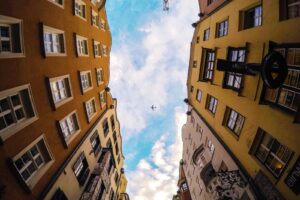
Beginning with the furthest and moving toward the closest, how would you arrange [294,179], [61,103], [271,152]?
1. [61,103]
2. [271,152]
3. [294,179]

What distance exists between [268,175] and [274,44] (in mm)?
7018

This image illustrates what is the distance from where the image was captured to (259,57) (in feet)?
40.9

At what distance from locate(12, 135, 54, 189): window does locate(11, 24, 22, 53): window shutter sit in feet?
16.4

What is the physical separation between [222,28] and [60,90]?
49.5ft

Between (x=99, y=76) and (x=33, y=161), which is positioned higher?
(x=99, y=76)

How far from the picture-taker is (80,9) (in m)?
19.5

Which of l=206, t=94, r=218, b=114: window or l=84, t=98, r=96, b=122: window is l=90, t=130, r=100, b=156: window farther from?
l=206, t=94, r=218, b=114: window

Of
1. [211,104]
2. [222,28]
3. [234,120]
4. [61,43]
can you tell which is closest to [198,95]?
[211,104]

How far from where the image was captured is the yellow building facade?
982 centimetres

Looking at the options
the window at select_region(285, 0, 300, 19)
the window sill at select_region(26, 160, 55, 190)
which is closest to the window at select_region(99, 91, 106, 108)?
the window sill at select_region(26, 160, 55, 190)

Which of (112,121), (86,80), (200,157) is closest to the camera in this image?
(86,80)

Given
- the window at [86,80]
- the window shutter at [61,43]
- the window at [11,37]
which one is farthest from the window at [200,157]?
the window at [11,37]

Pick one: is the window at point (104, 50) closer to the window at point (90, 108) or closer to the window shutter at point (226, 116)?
the window at point (90, 108)

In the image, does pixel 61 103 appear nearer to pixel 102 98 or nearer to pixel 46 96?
pixel 46 96
